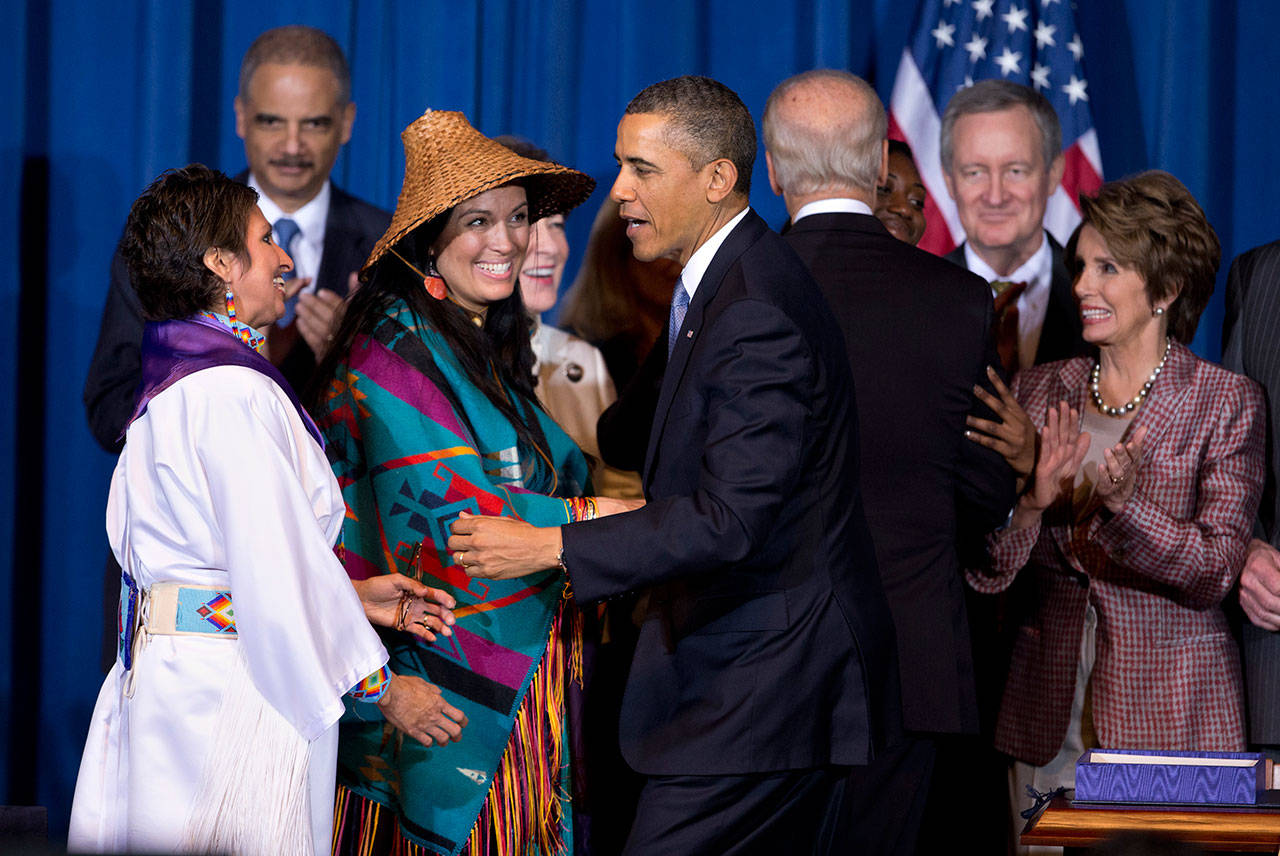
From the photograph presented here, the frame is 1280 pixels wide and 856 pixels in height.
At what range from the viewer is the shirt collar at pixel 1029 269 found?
4.74 m

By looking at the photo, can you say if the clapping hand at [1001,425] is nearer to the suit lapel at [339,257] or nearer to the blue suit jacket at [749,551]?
the blue suit jacket at [749,551]

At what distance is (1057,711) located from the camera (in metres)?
3.62

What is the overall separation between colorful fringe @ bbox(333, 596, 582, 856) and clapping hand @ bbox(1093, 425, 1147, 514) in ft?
4.12

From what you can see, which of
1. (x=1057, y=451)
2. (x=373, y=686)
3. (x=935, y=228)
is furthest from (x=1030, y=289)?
(x=373, y=686)

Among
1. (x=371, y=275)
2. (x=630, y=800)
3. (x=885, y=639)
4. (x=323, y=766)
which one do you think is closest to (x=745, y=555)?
(x=885, y=639)

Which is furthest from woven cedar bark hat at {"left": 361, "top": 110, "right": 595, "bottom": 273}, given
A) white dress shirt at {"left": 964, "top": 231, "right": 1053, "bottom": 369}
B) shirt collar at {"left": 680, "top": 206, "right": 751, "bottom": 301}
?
white dress shirt at {"left": 964, "top": 231, "right": 1053, "bottom": 369}

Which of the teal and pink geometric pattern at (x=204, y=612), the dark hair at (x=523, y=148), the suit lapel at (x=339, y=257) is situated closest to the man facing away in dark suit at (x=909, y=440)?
the dark hair at (x=523, y=148)

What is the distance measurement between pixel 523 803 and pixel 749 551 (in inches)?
40.4

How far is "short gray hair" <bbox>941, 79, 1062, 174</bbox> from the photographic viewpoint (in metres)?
4.63

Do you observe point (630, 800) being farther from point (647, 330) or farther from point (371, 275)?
point (371, 275)

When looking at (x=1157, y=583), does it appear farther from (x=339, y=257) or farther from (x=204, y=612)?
(x=339, y=257)

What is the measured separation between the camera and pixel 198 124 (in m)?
5.03

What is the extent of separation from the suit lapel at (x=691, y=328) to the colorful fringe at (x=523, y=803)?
0.77 metres

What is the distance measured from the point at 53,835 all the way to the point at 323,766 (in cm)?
254
